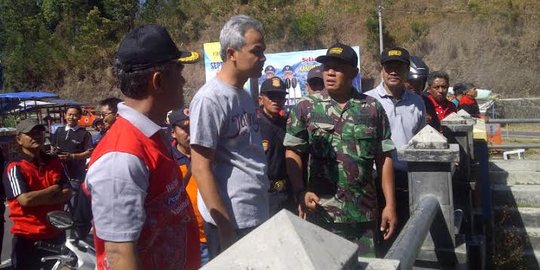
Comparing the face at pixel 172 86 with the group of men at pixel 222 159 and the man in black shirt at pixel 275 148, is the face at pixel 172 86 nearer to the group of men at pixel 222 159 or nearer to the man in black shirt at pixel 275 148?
the group of men at pixel 222 159

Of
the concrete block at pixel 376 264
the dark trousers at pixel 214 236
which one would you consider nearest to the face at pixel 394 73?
the dark trousers at pixel 214 236

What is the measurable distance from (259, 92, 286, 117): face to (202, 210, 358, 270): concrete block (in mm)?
3230

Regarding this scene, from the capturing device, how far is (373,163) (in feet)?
11.9

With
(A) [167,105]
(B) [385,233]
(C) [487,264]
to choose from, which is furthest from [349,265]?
(C) [487,264]

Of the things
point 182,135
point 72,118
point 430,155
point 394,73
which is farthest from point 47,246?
point 72,118

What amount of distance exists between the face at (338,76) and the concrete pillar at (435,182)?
1.85 feet

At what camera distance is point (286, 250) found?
4.28 feet

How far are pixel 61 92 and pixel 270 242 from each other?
51.7 meters

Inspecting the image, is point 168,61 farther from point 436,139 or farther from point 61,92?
point 61,92

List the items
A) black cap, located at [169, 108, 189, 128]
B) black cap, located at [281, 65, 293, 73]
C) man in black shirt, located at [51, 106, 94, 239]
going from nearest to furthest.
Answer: black cap, located at [169, 108, 189, 128] → man in black shirt, located at [51, 106, 94, 239] → black cap, located at [281, 65, 293, 73]

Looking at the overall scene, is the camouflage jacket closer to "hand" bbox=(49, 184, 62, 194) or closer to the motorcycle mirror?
the motorcycle mirror

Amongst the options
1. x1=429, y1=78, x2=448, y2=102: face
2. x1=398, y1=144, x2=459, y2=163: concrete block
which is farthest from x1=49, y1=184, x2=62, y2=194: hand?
x1=429, y1=78, x2=448, y2=102: face

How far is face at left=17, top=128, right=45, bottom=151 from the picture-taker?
5141 mm

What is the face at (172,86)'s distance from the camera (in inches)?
78.7
